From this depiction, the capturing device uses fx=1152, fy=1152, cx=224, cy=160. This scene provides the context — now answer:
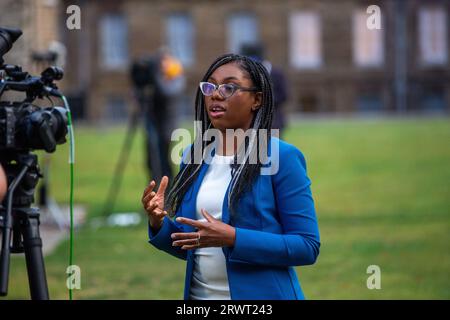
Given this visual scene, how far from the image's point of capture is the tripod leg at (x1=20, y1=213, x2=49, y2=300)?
5.56 meters

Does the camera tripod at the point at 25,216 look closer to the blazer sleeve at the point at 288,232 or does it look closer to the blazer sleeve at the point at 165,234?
the blazer sleeve at the point at 165,234

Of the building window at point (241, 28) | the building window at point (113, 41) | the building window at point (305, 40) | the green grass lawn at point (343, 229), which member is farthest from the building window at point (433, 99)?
the green grass lawn at point (343, 229)

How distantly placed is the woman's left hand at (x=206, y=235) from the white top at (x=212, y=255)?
0.67ft

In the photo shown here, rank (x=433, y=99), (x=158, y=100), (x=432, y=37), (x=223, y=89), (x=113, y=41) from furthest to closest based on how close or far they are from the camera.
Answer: (x=113, y=41)
(x=432, y=37)
(x=433, y=99)
(x=158, y=100)
(x=223, y=89)

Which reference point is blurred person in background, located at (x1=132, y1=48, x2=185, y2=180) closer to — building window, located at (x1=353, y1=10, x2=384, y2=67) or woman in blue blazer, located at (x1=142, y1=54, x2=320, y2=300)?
woman in blue blazer, located at (x1=142, y1=54, x2=320, y2=300)

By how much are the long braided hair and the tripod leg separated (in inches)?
30.0

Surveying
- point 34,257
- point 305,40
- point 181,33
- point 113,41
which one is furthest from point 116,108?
point 34,257

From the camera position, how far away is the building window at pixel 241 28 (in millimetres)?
53812

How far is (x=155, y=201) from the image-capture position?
16.6 feet

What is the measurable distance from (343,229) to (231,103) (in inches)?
399

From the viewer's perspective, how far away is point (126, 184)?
A: 22.5 metres

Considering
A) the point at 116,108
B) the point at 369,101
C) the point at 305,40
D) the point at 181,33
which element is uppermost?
the point at 181,33

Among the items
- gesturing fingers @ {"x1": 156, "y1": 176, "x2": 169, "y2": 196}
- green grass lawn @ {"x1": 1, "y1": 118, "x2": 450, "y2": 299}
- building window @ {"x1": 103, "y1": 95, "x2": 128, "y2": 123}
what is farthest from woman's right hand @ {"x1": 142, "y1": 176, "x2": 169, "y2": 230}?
building window @ {"x1": 103, "y1": 95, "x2": 128, "y2": 123}

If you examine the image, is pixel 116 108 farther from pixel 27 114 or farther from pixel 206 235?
pixel 206 235
